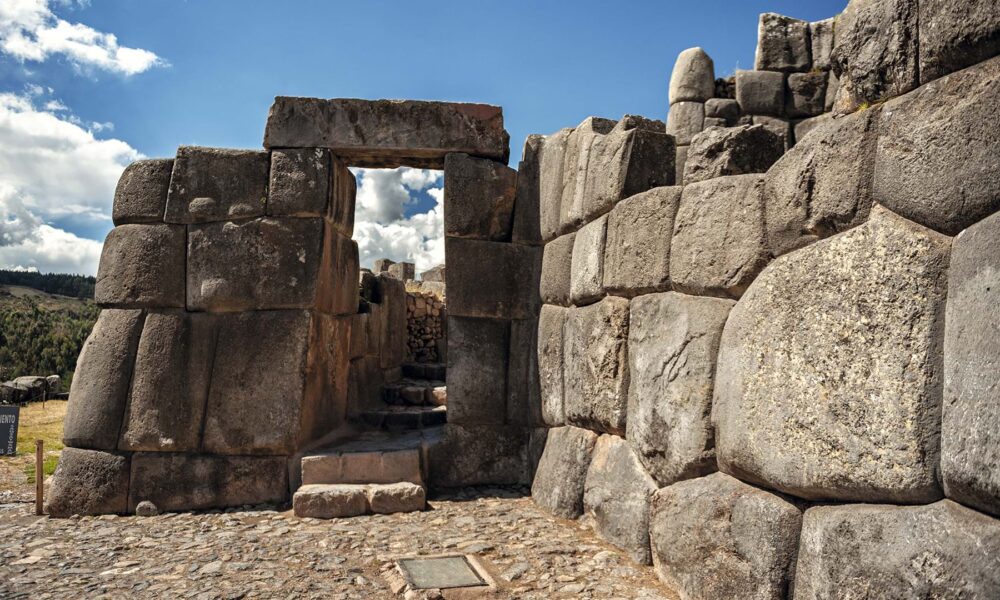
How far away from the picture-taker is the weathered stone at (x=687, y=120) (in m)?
10.5

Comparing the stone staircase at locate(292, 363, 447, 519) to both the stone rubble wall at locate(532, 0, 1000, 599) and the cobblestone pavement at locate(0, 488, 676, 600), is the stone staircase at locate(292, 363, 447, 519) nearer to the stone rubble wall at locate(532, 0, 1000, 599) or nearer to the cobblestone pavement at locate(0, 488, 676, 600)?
the cobblestone pavement at locate(0, 488, 676, 600)

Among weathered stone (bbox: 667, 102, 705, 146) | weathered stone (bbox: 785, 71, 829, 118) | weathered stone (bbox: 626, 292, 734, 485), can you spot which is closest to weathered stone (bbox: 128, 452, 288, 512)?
weathered stone (bbox: 626, 292, 734, 485)

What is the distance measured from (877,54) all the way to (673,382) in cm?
186

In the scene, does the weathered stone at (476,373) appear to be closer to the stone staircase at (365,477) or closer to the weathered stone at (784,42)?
the stone staircase at (365,477)

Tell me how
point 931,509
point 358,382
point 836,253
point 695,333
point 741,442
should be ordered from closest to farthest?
point 931,509
point 836,253
point 741,442
point 695,333
point 358,382

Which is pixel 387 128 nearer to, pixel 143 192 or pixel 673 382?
pixel 143 192

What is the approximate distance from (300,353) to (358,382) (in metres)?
1.71

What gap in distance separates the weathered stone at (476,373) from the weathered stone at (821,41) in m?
6.22

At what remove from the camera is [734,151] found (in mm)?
3797

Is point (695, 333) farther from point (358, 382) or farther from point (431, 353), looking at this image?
point (431, 353)

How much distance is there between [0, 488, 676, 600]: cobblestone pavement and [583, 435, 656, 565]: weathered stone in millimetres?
119

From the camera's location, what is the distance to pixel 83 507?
5.61 m

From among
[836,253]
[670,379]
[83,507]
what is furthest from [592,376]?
[83,507]

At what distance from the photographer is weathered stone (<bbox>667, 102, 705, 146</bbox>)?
10492mm
